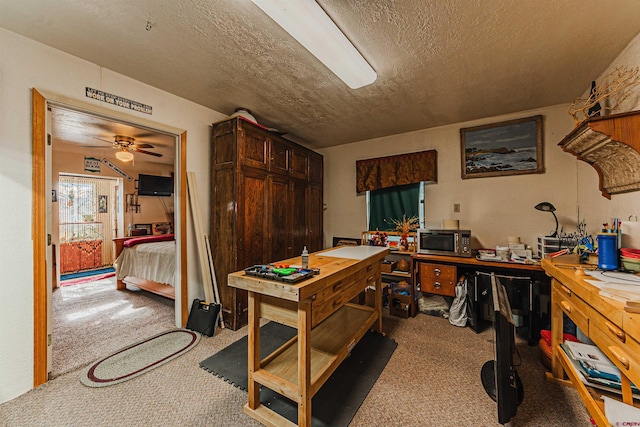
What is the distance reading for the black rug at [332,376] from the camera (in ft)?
5.29

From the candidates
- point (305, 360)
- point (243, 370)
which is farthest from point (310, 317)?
point (243, 370)

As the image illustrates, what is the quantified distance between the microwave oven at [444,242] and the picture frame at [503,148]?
978mm

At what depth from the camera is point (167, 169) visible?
6.58 metres

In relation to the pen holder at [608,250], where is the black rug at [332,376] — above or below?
below

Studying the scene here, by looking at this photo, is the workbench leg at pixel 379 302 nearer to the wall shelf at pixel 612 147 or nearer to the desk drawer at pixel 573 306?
the desk drawer at pixel 573 306

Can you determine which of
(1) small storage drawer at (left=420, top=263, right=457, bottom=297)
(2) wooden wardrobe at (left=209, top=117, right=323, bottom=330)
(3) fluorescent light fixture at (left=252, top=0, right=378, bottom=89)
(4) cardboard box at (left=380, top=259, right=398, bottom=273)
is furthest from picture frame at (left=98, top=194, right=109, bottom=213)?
(1) small storage drawer at (left=420, top=263, right=457, bottom=297)

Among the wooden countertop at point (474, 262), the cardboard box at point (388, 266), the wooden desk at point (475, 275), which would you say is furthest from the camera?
the cardboard box at point (388, 266)

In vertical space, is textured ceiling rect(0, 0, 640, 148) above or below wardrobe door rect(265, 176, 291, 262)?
above

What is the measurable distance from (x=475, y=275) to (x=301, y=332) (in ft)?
7.75

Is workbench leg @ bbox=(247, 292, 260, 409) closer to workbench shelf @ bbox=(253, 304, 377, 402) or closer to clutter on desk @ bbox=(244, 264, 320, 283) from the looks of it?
workbench shelf @ bbox=(253, 304, 377, 402)

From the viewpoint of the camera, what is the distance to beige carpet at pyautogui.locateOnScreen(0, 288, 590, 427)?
5.11 ft

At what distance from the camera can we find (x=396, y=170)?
3.96 m

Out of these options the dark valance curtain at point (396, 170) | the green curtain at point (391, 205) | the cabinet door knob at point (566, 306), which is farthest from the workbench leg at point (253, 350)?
the dark valance curtain at point (396, 170)

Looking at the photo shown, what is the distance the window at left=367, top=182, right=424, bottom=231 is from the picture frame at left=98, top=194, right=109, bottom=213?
652cm
